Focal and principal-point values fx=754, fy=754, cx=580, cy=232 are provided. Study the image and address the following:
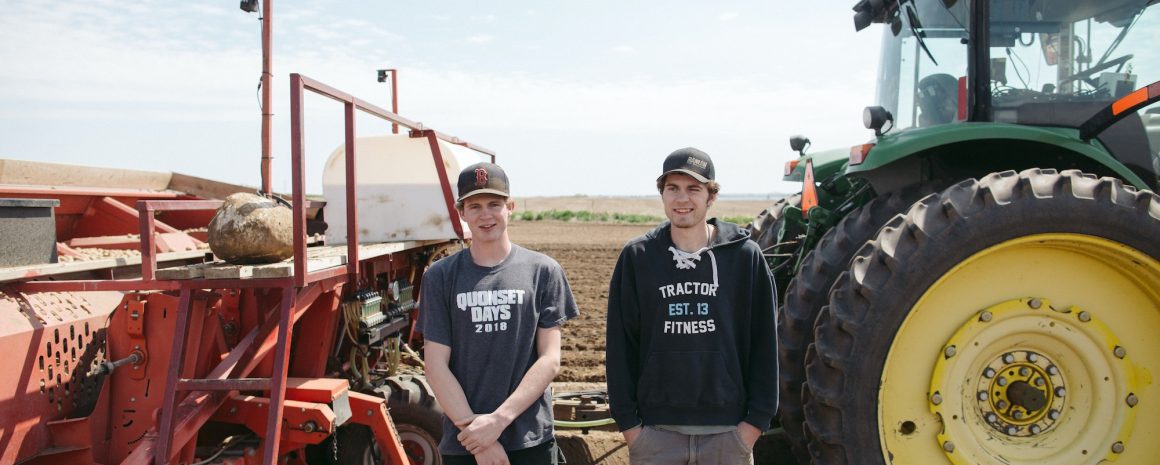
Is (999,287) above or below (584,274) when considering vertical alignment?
above

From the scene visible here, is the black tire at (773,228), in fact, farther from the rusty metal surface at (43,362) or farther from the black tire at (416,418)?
the rusty metal surface at (43,362)

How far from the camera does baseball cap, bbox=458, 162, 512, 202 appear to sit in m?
2.53

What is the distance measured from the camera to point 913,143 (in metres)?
3.28

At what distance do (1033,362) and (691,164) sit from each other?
1.71 metres

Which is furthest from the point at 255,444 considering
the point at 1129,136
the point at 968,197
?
the point at 1129,136

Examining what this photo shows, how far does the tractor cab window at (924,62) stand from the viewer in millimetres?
3754

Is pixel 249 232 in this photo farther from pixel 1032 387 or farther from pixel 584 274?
pixel 584 274

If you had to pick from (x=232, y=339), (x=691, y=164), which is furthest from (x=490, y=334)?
(x=232, y=339)

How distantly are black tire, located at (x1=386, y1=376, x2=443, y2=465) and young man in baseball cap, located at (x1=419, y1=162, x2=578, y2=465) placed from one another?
1228 mm

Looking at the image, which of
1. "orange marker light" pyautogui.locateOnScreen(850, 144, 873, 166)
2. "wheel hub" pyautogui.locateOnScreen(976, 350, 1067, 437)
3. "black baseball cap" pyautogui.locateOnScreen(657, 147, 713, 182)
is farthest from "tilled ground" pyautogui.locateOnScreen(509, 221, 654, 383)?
"black baseball cap" pyautogui.locateOnScreen(657, 147, 713, 182)

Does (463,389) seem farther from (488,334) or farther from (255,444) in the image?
(255,444)

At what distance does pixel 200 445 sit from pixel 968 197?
350 cm

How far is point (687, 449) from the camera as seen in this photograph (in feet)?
7.72

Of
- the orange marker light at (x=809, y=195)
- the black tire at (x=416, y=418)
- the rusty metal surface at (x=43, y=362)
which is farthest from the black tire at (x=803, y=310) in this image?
the rusty metal surface at (x=43, y=362)
